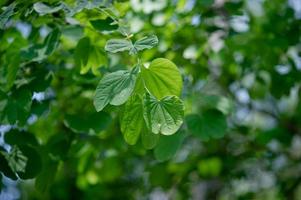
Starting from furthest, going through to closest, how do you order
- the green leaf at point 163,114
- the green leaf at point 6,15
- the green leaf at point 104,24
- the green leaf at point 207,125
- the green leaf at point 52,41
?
1. the green leaf at point 207,125
2. the green leaf at point 52,41
3. the green leaf at point 104,24
4. the green leaf at point 6,15
5. the green leaf at point 163,114

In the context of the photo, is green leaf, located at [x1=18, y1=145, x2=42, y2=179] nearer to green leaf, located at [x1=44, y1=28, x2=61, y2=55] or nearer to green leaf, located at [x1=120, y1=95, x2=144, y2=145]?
green leaf, located at [x1=44, y1=28, x2=61, y2=55]

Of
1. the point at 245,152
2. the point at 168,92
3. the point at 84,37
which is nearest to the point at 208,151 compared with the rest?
the point at 245,152

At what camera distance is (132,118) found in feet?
2.59

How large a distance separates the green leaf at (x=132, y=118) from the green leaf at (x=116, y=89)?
0.02 meters

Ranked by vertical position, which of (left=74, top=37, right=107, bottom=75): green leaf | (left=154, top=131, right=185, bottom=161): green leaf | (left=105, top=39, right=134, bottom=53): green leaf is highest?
(left=105, top=39, right=134, bottom=53): green leaf

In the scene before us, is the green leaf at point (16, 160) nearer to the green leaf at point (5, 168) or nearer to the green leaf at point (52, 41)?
the green leaf at point (5, 168)

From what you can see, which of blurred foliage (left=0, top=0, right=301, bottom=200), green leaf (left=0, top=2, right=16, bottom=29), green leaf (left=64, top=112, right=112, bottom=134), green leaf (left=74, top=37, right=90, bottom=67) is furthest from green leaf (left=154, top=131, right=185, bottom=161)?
green leaf (left=0, top=2, right=16, bottom=29)

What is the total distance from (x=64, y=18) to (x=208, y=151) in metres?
1.10

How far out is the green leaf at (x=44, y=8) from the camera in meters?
0.95

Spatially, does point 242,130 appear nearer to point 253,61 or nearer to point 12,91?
point 253,61

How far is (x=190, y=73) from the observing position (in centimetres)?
164

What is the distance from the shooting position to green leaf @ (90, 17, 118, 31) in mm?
1018

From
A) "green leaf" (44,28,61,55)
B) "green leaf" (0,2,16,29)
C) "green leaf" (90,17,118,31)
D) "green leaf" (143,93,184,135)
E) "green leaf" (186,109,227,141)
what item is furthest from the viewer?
"green leaf" (186,109,227,141)

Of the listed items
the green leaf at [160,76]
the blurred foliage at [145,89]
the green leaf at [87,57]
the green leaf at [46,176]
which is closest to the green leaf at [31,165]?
the blurred foliage at [145,89]
